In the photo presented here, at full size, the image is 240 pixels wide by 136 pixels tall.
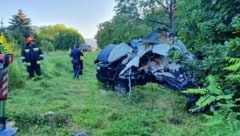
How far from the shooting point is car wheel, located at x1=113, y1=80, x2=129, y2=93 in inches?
499

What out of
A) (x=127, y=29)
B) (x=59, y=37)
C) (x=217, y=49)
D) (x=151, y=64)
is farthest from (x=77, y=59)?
(x=59, y=37)

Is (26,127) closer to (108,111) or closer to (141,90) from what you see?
(108,111)

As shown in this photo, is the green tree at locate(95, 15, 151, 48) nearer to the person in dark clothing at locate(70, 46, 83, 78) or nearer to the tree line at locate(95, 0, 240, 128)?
the person in dark clothing at locate(70, 46, 83, 78)

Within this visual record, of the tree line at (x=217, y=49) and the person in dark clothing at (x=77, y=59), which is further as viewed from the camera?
the person in dark clothing at (x=77, y=59)

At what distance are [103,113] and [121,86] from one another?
3.54 metres

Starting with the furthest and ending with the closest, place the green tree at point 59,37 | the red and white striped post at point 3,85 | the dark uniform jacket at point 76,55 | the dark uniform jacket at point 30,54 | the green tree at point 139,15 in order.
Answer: the green tree at point 59,37, the green tree at point 139,15, the dark uniform jacket at point 76,55, the dark uniform jacket at point 30,54, the red and white striped post at point 3,85

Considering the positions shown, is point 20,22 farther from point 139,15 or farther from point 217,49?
point 217,49

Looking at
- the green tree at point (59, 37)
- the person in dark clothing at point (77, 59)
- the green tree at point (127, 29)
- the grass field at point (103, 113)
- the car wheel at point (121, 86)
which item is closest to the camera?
the grass field at point (103, 113)

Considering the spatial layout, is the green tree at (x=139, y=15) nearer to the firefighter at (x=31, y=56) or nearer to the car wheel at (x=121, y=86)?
the firefighter at (x=31, y=56)

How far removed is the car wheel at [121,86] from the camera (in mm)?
12672

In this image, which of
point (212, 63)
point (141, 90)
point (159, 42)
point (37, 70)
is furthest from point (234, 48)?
point (37, 70)

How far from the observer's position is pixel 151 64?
11852 millimetres

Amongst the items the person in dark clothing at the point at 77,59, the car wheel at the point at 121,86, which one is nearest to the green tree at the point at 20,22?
the person in dark clothing at the point at 77,59

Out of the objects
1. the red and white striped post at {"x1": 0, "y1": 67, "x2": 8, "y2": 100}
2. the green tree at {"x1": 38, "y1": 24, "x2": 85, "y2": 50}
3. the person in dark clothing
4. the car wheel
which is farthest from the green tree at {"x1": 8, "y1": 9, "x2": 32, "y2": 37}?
the red and white striped post at {"x1": 0, "y1": 67, "x2": 8, "y2": 100}
